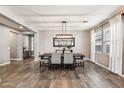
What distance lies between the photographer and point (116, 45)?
20.3ft

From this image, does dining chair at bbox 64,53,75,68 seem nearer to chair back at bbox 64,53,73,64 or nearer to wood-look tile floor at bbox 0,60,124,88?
chair back at bbox 64,53,73,64

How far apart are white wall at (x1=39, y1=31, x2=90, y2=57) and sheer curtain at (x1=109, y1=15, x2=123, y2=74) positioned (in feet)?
Answer: 19.1

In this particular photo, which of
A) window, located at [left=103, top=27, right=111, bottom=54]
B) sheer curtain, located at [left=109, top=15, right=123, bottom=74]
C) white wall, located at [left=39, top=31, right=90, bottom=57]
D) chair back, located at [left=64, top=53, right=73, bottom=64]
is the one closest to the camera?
sheer curtain, located at [left=109, top=15, right=123, bottom=74]

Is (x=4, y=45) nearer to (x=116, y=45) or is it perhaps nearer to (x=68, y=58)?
(x=68, y=58)

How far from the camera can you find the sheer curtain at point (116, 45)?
5844mm

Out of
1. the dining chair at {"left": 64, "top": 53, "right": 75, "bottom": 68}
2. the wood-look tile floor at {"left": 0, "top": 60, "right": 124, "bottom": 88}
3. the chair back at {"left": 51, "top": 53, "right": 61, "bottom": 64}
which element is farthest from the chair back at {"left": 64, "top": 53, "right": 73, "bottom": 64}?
the wood-look tile floor at {"left": 0, "top": 60, "right": 124, "bottom": 88}

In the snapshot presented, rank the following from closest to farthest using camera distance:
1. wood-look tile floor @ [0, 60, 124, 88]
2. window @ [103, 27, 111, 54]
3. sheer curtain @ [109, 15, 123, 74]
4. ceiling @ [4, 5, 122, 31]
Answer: wood-look tile floor @ [0, 60, 124, 88], ceiling @ [4, 5, 122, 31], sheer curtain @ [109, 15, 123, 74], window @ [103, 27, 111, 54]

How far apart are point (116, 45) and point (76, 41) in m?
6.41

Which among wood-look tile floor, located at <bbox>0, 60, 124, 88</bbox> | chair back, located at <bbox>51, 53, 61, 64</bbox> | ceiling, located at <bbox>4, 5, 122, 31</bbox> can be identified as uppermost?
ceiling, located at <bbox>4, 5, 122, 31</bbox>

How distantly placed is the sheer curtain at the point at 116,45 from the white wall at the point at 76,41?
581 centimetres

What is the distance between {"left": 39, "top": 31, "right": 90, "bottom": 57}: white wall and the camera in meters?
12.5

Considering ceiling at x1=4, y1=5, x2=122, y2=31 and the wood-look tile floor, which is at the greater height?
ceiling at x1=4, y1=5, x2=122, y2=31

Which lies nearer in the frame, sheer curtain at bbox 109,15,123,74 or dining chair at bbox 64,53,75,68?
sheer curtain at bbox 109,15,123,74

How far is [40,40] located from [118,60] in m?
7.86
